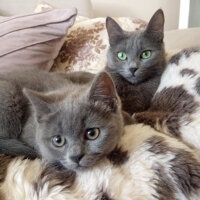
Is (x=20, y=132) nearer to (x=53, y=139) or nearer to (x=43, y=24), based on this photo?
(x=53, y=139)

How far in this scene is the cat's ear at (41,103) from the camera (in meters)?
0.75

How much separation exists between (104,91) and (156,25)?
513 mm

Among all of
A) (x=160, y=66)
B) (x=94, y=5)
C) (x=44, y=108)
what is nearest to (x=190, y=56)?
(x=160, y=66)

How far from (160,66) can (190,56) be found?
13 centimetres

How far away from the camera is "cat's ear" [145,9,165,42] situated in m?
1.14

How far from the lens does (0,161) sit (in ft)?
2.65

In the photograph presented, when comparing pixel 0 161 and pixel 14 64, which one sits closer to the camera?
pixel 0 161

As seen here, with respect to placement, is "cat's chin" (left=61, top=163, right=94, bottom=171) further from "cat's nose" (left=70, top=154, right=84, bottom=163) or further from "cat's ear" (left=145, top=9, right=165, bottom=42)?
"cat's ear" (left=145, top=9, right=165, bottom=42)

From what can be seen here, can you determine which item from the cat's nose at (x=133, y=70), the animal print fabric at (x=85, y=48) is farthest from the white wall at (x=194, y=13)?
the cat's nose at (x=133, y=70)

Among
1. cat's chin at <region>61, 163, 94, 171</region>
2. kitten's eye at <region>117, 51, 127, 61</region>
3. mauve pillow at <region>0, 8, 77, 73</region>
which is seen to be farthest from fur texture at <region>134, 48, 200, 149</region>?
mauve pillow at <region>0, 8, 77, 73</region>

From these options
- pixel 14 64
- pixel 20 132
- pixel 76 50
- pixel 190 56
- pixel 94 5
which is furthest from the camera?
pixel 94 5

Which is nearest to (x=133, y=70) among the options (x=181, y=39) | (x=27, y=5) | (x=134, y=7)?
(x=181, y=39)

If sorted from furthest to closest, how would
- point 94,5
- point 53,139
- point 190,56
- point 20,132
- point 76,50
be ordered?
point 94,5
point 76,50
point 190,56
point 20,132
point 53,139

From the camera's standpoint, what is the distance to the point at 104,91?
0.78 meters
